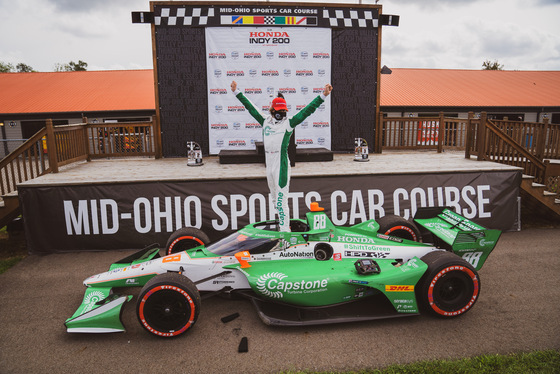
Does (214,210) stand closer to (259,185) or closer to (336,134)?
(259,185)

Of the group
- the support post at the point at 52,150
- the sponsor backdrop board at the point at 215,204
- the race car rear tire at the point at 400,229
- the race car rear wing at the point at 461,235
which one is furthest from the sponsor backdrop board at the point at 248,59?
the race car rear wing at the point at 461,235

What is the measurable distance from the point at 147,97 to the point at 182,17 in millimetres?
9621

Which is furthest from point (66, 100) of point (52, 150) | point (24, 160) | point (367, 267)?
point (367, 267)

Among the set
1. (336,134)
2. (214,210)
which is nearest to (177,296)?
(214,210)

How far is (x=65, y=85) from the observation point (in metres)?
20.4

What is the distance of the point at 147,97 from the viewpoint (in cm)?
1862

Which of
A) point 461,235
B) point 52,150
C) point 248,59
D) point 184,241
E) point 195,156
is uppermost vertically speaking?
point 248,59

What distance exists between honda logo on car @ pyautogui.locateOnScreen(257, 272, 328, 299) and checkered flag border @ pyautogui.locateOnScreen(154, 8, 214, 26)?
26.4 ft

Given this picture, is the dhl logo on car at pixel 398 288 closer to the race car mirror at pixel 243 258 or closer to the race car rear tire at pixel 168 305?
the race car mirror at pixel 243 258

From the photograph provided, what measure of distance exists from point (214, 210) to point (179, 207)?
2.13ft

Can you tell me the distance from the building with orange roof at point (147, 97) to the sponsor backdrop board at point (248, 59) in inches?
276

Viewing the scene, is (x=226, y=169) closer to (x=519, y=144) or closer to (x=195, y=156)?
(x=195, y=156)

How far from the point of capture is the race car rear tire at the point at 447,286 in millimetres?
4258

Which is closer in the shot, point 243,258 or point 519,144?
point 243,258
